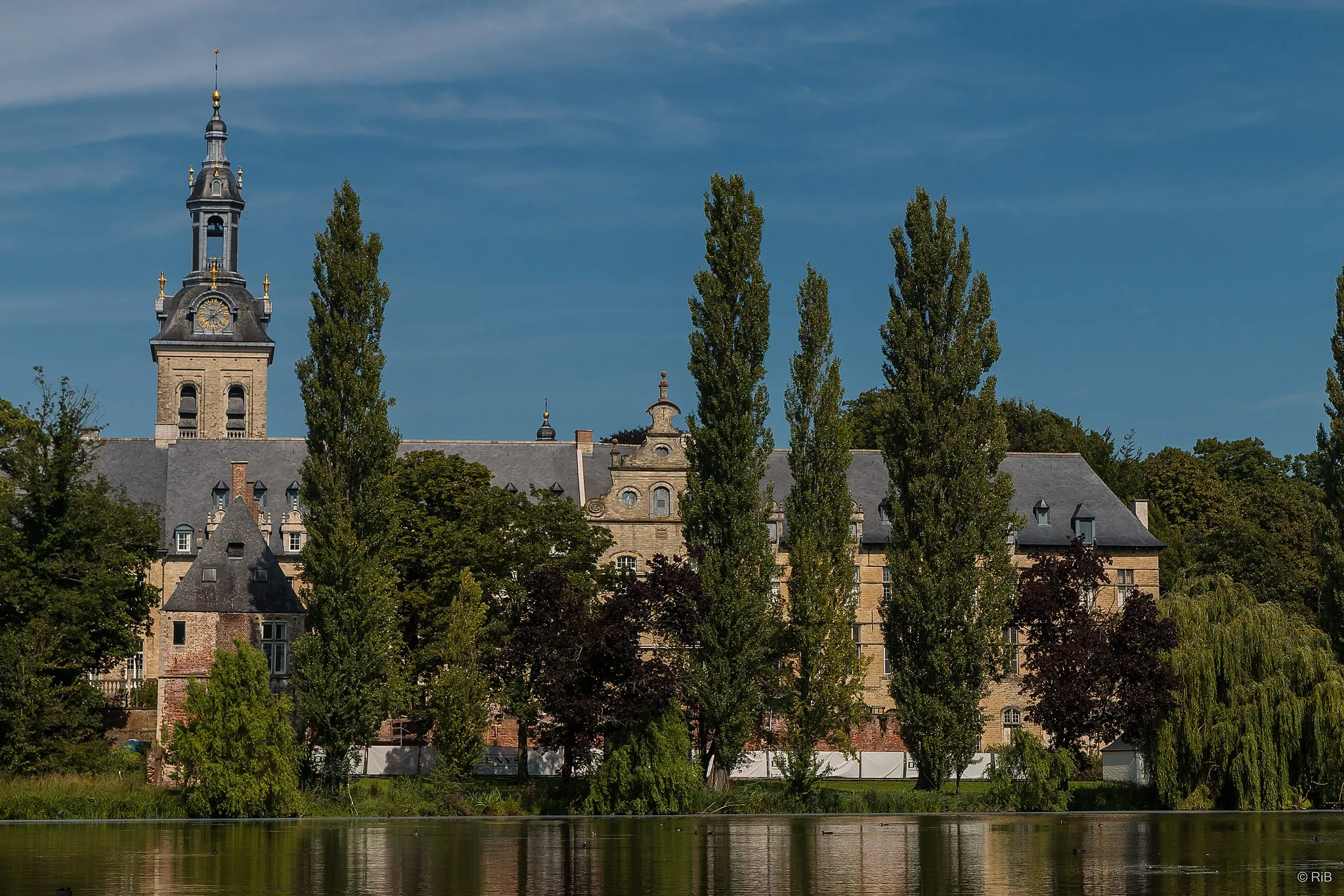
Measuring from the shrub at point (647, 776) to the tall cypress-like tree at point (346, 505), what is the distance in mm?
6835

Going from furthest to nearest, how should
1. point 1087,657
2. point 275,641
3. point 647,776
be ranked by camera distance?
point 275,641, point 1087,657, point 647,776

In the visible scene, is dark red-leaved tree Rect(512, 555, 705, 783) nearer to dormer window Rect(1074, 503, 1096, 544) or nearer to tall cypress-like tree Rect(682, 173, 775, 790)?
tall cypress-like tree Rect(682, 173, 775, 790)

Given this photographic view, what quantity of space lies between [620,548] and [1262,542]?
29.6 m

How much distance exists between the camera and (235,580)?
2255 inches

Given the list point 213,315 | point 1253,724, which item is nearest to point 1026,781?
point 1253,724

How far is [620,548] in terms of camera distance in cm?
7394

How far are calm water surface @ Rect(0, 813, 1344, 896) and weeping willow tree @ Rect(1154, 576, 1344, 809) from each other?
7.08 ft

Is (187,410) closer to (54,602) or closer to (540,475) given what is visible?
(540,475)

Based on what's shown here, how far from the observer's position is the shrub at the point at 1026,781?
49438mm

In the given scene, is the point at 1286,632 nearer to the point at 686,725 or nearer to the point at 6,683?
the point at 686,725

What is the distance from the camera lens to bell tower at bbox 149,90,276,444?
102 metres

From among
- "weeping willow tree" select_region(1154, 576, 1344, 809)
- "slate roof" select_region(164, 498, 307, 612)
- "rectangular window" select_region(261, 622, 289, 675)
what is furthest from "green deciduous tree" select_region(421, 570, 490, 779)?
"weeping willow tree" select_region(1154, 576, 1344, 809)

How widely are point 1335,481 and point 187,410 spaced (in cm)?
6506

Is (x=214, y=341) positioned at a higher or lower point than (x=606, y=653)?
higher
